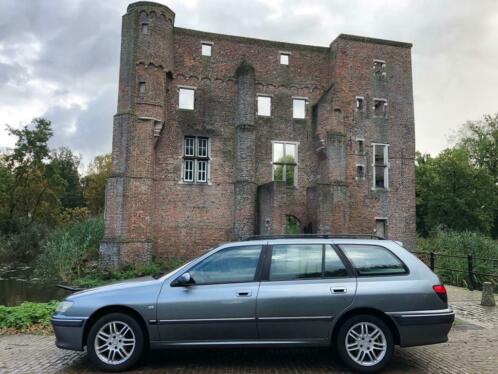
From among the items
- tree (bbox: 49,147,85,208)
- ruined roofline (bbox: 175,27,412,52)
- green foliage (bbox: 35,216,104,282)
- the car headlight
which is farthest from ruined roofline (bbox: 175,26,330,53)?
tree (bbox: 49,147,85,208)

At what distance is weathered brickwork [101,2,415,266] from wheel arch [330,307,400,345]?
13618 millimetres

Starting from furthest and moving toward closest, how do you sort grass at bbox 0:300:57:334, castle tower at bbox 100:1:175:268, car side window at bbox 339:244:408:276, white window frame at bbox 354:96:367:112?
white window frame at bbox 354:96:367:112
castle tower at bbox 100:1:175:268
grass at bbox 0:300:57:334
car side window at bbox 339:244:408:276

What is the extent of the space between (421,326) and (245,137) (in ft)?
51.3

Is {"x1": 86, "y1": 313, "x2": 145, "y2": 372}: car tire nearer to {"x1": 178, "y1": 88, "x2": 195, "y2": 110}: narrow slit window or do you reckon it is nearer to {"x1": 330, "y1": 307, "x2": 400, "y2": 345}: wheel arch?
{"x1": 330, "y1": 307, "x2": 400, "y2": 345}: wheel arch

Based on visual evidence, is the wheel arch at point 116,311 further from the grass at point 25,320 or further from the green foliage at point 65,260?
the green foliage at point 65,260

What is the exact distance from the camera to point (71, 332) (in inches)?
199

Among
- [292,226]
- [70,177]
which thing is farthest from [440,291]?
[70,177]

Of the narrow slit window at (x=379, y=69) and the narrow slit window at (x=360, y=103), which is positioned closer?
the narrow slit window at (x=360, y=103)

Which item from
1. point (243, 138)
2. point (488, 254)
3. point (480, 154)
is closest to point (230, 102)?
point (243, 138)

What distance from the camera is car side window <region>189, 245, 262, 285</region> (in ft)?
17.2

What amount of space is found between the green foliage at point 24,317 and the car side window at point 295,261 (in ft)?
15.4

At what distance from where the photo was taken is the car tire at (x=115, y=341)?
5.00 m

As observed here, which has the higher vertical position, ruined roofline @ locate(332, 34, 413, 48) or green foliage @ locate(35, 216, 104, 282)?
ruined roofline @ locate(332, 34, 413, 48)

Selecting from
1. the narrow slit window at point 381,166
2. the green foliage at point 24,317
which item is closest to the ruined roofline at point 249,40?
the narrow slit window at point 381,166
